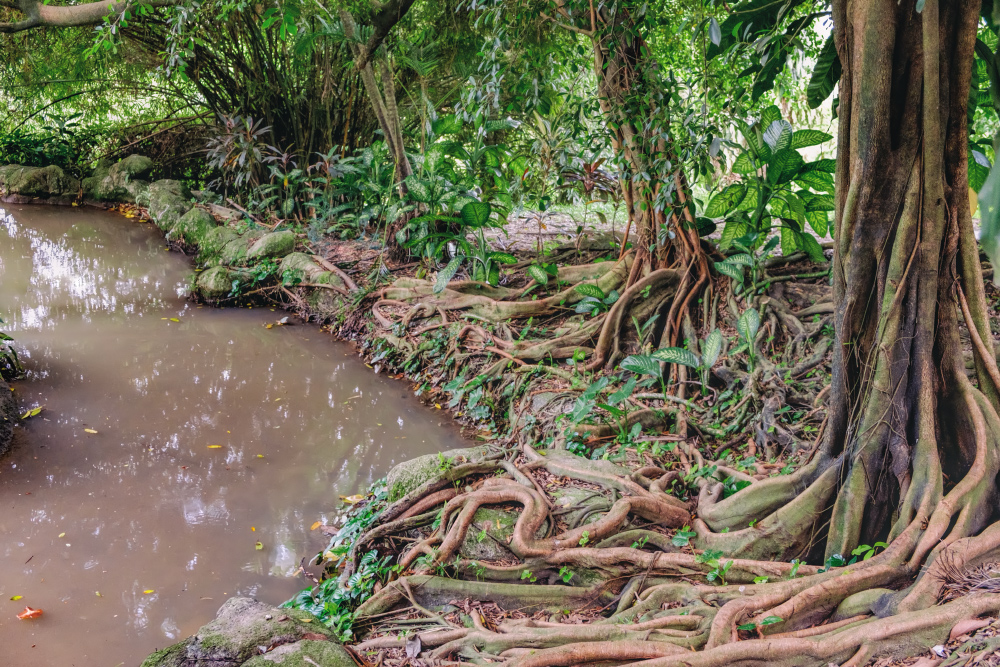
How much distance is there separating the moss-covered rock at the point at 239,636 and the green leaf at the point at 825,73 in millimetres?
2700

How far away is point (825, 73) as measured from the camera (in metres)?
2.82

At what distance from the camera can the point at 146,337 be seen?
5.27 meters

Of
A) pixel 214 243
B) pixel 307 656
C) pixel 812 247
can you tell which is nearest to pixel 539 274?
pixel 812 247

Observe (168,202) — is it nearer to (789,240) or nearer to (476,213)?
(476,213)

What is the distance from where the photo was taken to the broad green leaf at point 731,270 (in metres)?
3.99

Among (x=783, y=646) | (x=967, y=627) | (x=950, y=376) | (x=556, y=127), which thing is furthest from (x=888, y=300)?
(x=556, y=127)

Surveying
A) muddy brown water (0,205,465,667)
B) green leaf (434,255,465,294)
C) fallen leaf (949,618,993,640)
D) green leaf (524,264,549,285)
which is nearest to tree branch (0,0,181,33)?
muddy brown water (0,205,465,667)

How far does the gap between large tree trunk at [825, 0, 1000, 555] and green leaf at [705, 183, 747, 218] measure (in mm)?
1636

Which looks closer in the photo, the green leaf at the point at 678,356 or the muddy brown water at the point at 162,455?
the muddy brown water at the point at 162,455

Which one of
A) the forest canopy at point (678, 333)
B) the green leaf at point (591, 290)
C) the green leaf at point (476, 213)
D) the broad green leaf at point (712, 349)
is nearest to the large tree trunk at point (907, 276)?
the forest canopy at point (678, 333)

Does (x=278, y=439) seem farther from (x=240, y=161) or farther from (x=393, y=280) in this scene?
(x=240, y=161)

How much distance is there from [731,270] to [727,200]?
1.33 feet

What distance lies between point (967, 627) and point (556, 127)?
388 centimetres

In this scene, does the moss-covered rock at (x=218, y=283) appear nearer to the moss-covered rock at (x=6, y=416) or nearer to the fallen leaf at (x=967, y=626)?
the moss-covered rock at (x=6, y=416)
